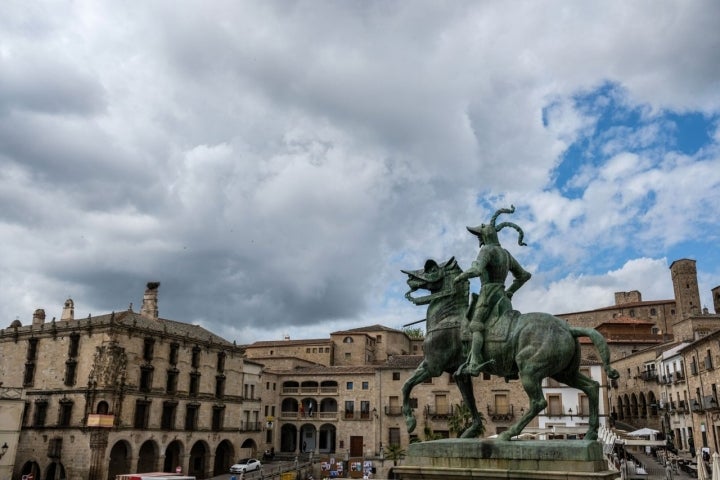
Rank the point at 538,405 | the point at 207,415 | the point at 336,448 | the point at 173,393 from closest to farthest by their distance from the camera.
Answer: the point at 538,405
the point at 173,393
the point at 207,415
the point at 336,448

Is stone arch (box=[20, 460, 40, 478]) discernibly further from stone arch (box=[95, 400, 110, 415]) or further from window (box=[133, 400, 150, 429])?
window (box=[133, 400, 150, 429])

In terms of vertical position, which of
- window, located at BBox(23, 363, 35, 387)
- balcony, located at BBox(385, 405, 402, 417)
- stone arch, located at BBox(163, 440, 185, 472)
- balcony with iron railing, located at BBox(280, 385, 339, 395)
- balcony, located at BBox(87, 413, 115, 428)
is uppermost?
window, located at BBox(23, 363, 35, 387)

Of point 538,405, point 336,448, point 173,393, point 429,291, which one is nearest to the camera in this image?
point 538,405

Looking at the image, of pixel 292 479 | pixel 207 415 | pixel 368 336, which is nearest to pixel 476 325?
pixel 292 479

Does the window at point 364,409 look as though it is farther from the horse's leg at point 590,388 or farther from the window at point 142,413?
the horse's leg at point 590,388

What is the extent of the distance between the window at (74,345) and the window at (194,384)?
9.49m

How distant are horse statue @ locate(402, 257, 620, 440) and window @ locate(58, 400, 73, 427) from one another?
41.0 m

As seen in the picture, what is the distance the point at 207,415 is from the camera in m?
52.8

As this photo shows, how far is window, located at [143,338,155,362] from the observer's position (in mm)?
47844

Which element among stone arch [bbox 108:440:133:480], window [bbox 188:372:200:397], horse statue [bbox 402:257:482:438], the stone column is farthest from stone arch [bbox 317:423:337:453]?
horse statue [bbox 402:257:482:438]

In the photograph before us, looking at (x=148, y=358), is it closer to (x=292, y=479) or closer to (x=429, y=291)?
(x=292, y=479)

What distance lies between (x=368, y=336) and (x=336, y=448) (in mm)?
16047

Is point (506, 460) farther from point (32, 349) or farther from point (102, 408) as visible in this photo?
point (32, 349)

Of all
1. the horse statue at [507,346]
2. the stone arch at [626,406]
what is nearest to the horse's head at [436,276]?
the horse statue at [507,346]
